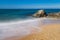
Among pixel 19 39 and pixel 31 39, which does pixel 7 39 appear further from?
pixel 31 39

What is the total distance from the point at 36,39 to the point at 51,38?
767 millimetres

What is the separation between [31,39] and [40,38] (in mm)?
471

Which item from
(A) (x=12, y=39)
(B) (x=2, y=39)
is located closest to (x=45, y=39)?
(A) (x=12, y=39)

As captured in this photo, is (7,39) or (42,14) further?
(42,14)

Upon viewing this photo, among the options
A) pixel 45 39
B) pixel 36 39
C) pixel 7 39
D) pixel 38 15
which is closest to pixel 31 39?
pixel 36 39

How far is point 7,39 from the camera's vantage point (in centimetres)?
681

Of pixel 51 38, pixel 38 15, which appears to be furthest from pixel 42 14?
pixel 51 38

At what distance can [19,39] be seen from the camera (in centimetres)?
692

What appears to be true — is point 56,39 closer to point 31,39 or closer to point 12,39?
point 31,39

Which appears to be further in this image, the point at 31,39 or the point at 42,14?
the point at 42,14

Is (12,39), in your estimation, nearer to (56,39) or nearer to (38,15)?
(56,39)

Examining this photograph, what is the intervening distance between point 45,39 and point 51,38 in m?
0.36

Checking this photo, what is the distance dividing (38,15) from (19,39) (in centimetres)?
1554

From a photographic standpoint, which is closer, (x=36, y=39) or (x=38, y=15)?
(x=36, y=39)
